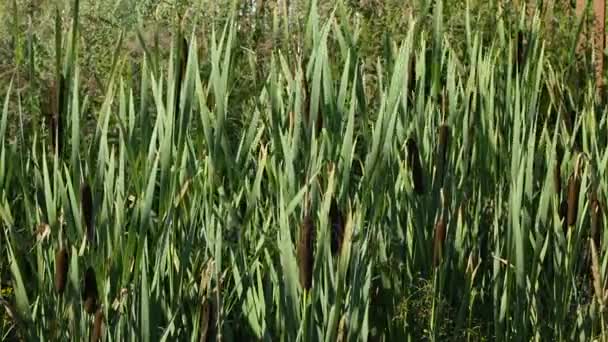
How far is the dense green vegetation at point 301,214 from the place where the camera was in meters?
2.03

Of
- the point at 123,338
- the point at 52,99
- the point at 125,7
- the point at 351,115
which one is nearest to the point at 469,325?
the point at 351,115

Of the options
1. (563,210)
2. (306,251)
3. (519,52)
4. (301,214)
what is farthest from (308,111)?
(519,52)

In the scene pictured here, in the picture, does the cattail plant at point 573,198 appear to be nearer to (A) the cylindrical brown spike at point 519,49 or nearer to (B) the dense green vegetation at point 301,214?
(B) the dense green vegetation at point 301,214

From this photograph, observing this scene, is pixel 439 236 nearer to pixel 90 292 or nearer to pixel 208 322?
pixel 208 322

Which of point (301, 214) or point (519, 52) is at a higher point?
point (519, 52)

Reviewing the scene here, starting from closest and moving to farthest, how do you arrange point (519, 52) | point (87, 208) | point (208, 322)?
point (208, 322) → point (87, 208) → point (519, 52)

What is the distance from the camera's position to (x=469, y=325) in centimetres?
257

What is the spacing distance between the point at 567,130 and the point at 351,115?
103 centimetres

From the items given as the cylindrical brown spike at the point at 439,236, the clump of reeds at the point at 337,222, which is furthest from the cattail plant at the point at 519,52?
the clump of reeds at the point at 337,222

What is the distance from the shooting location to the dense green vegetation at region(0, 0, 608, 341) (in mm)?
2027

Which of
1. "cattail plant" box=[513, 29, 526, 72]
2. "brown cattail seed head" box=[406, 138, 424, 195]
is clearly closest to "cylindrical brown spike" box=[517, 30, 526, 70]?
"cattail plant" box=[513, 29, 526, 72]

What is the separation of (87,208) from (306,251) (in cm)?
37

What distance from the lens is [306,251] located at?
1.81 meters

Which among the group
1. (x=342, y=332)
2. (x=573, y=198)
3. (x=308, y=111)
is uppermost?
(x=308, y=111)
